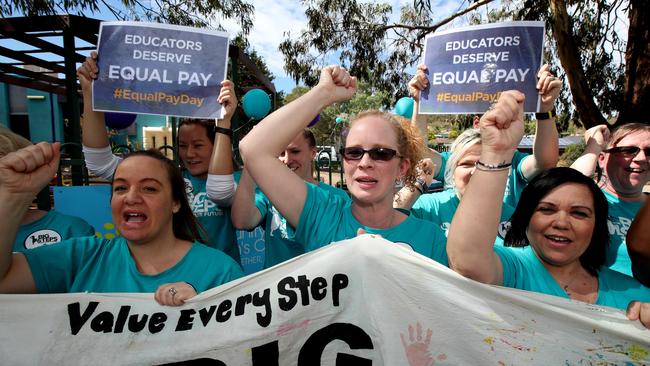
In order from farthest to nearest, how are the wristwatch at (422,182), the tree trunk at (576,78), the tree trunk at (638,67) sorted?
the tree trunk at (576,78), the tree trunk at (638,67), the wristwatch at (422,182)

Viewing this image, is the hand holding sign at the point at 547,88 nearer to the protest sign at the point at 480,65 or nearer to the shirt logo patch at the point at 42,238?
the protest sign at the point at 480,65

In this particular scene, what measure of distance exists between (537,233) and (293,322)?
106 cm

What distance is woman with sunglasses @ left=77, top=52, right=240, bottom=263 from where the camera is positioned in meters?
2.46

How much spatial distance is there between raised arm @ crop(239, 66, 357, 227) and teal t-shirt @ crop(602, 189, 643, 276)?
1.59m

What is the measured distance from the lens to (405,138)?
193cm

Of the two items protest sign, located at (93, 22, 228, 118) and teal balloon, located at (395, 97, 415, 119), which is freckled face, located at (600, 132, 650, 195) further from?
protest sign, located at (93, 22, 228, 118)

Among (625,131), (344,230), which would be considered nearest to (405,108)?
(625,131)

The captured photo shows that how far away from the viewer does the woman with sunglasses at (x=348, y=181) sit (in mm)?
1751

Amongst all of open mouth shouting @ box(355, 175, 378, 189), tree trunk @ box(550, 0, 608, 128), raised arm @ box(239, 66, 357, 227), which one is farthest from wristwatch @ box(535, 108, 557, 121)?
tree trunk @ box(550, 0, 608, 128)

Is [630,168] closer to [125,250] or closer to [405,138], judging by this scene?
[405,138]

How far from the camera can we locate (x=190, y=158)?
279cm

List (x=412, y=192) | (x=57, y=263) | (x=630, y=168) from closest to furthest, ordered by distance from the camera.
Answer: (x=57, y=263) → (x=630, y=168) → (x=412, y=192)

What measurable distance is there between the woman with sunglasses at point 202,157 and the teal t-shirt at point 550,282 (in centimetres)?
160

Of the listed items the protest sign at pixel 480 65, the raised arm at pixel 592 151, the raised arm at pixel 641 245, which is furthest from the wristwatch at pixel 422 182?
the raised arm at pixel 641 245
